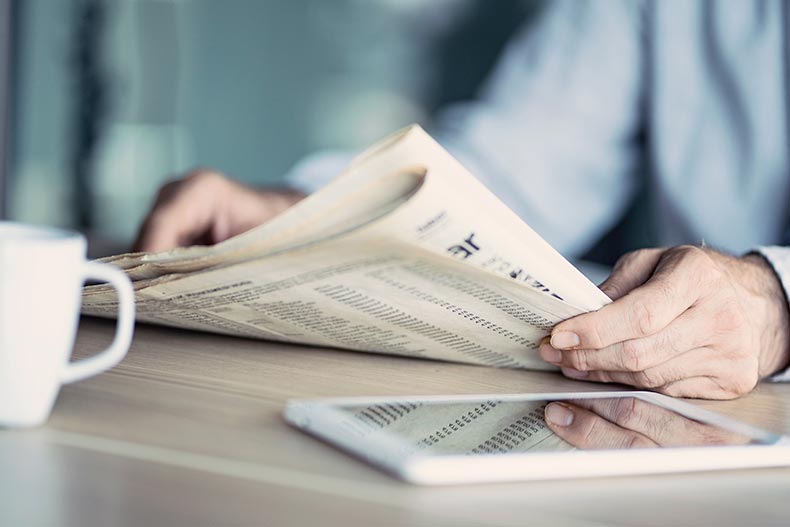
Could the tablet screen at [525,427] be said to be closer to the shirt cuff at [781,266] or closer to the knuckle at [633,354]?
the knuckle at [633,354]

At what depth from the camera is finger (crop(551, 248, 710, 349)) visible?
1.59ft

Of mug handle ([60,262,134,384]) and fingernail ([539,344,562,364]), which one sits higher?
mug handle ([60,262,134,384])

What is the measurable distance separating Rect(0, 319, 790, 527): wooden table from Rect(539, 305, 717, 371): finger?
0.20 ft

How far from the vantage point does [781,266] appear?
61cm

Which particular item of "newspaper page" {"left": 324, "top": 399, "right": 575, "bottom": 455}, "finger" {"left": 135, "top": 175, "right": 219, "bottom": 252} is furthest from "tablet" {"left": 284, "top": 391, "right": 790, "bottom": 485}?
"finger" {"left": 135, "top": 175, "right": 219, "bottom": 252}

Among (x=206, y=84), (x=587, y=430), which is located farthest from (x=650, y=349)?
(x=206, y=84)

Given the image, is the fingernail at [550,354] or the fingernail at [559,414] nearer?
the fingernail at [559,414]

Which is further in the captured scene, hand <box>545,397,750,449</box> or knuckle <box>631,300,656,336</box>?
knuckle <box>631,300,656,336</box>

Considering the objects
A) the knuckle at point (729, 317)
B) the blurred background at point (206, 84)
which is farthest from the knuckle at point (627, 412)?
the blurred background at point (206, 84)

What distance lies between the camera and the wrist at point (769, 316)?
59 cm

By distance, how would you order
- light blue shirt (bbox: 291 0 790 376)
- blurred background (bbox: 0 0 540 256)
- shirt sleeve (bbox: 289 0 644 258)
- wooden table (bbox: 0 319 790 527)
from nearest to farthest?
wooden table (bbox: 0 319 790 527) < light blue shirt (bbox: 291 0 790 376) < shirt sleeve (bbox: 289 0 644 258) < blurred background (bbox: 0 0 540 256)

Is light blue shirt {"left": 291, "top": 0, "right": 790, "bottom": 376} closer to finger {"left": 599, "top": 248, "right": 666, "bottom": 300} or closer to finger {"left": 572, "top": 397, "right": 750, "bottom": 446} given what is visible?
finger {"left": 599, "top": 248, "right": 666, "bottom": 300}

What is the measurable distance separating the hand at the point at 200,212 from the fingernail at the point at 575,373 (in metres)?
0.36

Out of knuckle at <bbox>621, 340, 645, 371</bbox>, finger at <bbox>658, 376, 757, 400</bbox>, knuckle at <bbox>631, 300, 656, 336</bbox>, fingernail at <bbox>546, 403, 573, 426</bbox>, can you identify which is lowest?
finger at <bbox>658, 376, 757, 400</bbox>
